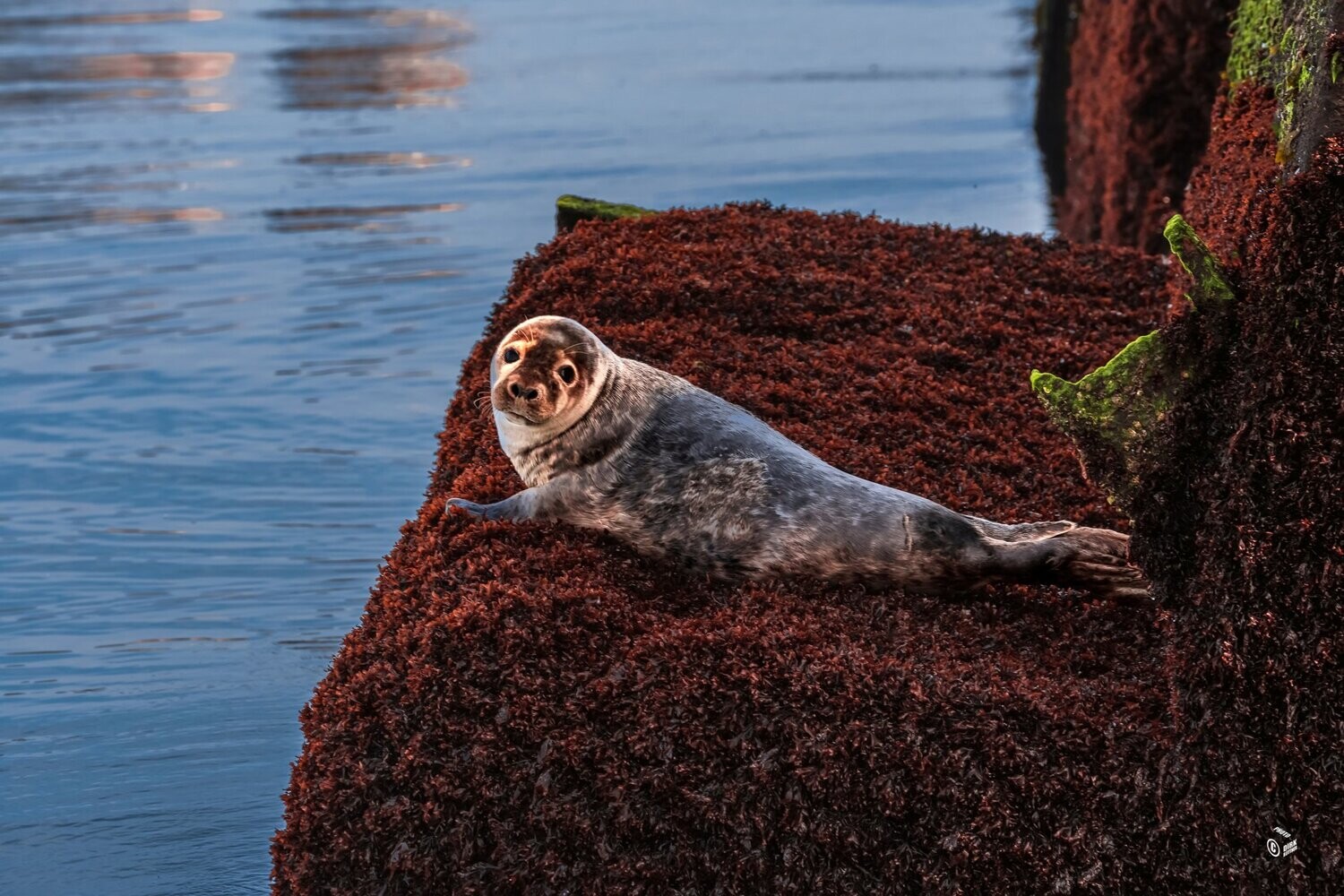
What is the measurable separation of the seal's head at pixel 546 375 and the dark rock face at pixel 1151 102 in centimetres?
471

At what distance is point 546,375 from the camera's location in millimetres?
4430

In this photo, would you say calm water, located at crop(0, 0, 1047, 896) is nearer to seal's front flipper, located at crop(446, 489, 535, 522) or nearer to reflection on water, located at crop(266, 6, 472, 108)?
reflection on water, located at crop(266, 6, 472, 108)

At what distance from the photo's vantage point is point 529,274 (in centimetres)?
662

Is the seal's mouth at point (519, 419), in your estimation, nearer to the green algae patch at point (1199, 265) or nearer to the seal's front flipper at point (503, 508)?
the seal's front flipper at point (503, 508)

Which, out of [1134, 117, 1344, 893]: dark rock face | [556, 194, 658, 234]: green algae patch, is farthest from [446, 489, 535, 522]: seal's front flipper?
[556, 194, 658, 234]: green algae patch

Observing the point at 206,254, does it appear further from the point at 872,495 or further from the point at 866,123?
the point at 872,495

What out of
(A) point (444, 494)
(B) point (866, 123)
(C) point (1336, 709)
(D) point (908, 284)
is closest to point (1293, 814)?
(C) point (1336, 709)

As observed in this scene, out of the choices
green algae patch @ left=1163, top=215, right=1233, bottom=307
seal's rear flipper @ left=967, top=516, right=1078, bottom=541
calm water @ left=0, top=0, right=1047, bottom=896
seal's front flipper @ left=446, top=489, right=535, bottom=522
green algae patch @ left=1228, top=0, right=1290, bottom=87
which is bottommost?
calm water @ left=0, top=0, right=1047, bottom=896

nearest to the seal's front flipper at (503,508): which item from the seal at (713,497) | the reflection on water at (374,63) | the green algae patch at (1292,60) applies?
the seal at (713,497)

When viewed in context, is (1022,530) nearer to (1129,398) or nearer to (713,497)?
(1129,398)

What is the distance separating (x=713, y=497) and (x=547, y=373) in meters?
0.61

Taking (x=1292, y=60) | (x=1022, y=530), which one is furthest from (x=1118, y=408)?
(x=1292, y=60)

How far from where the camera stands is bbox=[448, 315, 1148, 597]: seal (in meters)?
4.16

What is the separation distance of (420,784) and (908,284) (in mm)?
3743
